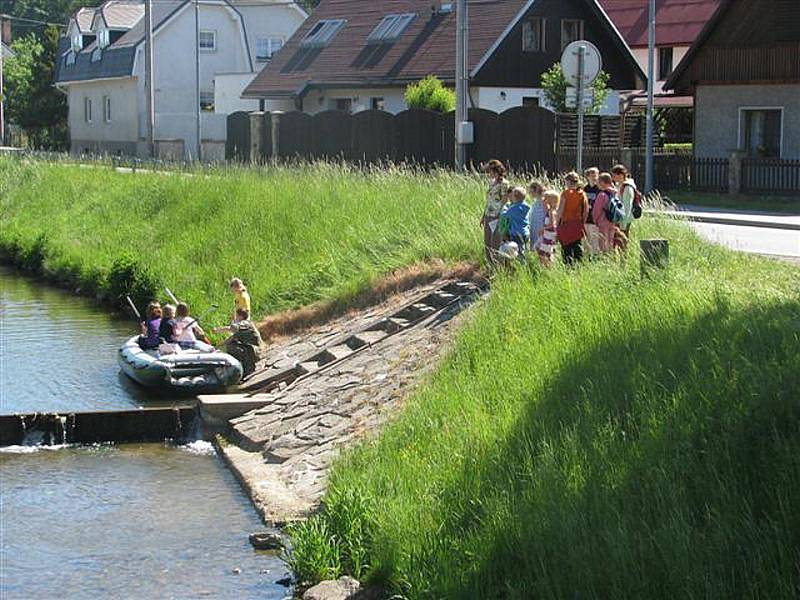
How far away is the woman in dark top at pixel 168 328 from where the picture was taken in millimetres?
21328

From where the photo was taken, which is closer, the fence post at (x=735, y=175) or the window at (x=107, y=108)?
the fence post at (x=735, y=175)

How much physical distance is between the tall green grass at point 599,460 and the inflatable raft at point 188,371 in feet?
21.8

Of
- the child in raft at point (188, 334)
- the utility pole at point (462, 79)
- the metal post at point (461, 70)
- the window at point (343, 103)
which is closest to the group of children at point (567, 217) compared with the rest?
the child in raft at point (188, 334)

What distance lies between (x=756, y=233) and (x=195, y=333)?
34.8 ft

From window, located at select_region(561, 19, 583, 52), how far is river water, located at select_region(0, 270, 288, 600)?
3131 centimetres

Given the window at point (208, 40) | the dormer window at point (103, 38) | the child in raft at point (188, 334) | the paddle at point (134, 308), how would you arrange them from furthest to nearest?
the dormer window at point (103, 38), the window at point (208, 40), the paddle at point (134, 308), the child in raft at point (188, 334)

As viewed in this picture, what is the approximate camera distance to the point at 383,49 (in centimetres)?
5100

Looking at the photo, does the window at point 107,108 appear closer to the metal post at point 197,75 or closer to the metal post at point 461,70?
the metal post at point 197,75

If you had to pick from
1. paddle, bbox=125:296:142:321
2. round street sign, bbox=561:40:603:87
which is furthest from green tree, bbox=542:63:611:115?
round street sign, bbox=561:40:603:87

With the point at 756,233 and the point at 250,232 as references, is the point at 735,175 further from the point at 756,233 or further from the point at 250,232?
the point at 250,232

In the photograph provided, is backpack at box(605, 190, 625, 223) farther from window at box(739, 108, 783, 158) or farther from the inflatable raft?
window at box(739, 108, 783, 158)

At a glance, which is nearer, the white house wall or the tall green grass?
the tall green grass

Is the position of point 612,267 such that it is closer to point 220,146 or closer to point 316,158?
point 316,158

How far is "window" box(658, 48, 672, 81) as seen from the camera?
56.7 meters
